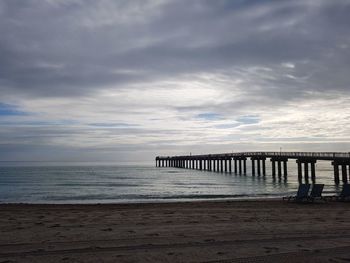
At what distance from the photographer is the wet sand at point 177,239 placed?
591cm

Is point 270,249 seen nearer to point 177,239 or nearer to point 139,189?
point 177,239

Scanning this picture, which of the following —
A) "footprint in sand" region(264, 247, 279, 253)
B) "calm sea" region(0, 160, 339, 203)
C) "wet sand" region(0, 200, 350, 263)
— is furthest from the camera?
"calm sea" region(0, 160, 339, 203)

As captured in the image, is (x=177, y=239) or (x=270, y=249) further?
(x=177, y=239)

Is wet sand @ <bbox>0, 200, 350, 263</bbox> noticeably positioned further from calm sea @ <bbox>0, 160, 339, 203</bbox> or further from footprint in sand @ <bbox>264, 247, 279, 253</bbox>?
calm sea @ <bbox>0, 160, 339, 203</bbox>

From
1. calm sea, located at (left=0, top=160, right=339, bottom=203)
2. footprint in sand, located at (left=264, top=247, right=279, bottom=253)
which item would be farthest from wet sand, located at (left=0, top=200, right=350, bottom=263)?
calm sea, located at (left=0, top=160, right=339, bottom=203)

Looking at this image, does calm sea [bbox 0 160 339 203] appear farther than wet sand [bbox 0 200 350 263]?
Yes

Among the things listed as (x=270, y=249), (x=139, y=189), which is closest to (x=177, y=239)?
(x=270, y=249)

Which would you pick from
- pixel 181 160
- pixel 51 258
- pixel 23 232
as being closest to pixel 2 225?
pixel 23 232

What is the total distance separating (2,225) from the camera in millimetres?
9297

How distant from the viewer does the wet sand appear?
591 centimetres

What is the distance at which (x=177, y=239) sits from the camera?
7.29m

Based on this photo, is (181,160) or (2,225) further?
(181,160)

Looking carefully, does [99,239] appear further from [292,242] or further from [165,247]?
[292,242]

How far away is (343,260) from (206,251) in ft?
6.65
